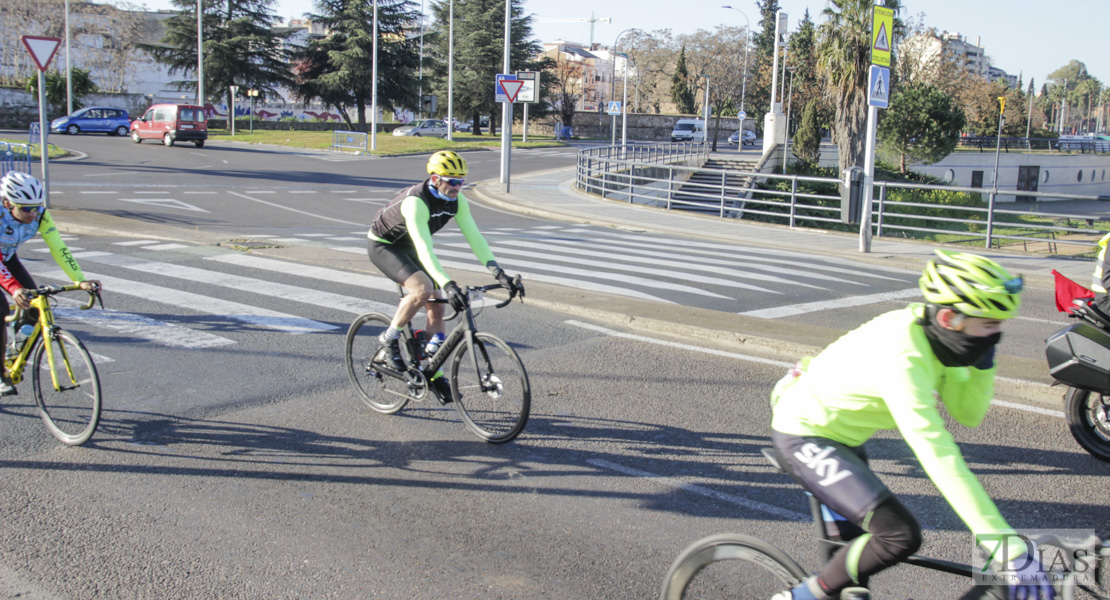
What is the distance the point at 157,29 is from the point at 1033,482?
3780 inches

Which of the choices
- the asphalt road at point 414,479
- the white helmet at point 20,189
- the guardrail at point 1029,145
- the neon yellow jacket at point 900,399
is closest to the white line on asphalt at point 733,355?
the asphalt road at point 414,479

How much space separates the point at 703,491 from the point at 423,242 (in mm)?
2307

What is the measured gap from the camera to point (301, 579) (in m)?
3.96

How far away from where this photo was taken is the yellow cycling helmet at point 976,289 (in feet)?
8.71

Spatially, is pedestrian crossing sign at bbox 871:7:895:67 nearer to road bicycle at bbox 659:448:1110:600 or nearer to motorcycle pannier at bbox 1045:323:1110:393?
motorcycle pannier at bbox 1045:323:1110:393

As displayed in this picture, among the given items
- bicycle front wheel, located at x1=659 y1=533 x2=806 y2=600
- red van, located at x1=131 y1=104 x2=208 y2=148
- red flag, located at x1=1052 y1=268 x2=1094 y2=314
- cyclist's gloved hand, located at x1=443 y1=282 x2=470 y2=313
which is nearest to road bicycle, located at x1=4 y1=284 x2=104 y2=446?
cyclist's gloved hand, located at x1=443 y1=282 x2=470 y2=313

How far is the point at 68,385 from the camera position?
5688 mm

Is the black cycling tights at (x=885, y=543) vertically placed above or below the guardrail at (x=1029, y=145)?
below

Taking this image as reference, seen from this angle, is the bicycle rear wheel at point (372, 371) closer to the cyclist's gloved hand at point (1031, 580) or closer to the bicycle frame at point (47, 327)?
the bicycle frame at point (47, 327)

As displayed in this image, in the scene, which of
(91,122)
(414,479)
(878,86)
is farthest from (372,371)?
(91,122)

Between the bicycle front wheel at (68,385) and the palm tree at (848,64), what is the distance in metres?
36.8

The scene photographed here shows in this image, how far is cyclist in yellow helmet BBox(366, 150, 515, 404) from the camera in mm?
5730

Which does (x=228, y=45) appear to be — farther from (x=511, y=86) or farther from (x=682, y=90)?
(x=511, y=86)

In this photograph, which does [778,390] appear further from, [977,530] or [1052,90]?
[1052,90]
